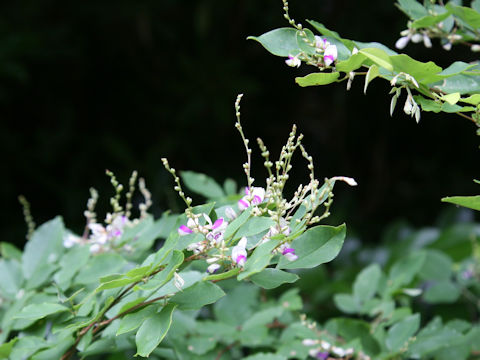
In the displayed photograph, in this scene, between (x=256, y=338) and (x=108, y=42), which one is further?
(x=108, y=42)

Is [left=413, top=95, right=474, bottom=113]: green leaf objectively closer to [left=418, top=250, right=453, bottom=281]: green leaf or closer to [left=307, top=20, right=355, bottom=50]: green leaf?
[left=307, top=20, right=355, bottom=50]: green leaf

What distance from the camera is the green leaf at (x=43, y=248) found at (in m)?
1.13

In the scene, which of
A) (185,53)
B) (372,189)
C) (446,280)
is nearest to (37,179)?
(185,53)

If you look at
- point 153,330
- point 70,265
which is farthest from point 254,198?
point 70,265

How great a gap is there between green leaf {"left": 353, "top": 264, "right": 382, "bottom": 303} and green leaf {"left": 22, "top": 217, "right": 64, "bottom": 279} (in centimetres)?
63

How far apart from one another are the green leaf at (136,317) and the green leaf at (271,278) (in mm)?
134

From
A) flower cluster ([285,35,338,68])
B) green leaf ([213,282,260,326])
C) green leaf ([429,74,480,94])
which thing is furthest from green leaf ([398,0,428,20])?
green leaf ([213,282,260,326])

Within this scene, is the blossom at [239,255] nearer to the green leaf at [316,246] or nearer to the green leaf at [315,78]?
Answer: the green leaf at [316,246]

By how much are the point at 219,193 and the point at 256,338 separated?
0.33 metres

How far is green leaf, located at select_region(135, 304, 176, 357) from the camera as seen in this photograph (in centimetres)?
68

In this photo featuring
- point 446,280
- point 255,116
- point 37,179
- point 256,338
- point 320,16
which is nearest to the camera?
point 256,338

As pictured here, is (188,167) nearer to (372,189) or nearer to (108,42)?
(108,42)

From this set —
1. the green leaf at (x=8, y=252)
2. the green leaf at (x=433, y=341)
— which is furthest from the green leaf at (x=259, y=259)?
the green leaf at (x=8, y=252)

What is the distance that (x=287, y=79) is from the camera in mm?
2957
